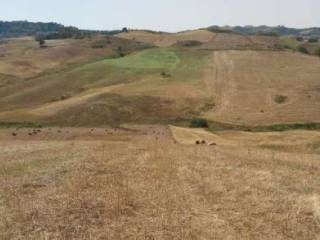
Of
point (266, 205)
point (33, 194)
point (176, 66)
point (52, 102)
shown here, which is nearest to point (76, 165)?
point (33, 194)

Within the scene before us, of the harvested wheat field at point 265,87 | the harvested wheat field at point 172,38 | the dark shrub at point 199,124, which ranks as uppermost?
the harvested wheat field at point 172,38

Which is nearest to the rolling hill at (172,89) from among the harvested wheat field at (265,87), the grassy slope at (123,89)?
the grassy slope at (123,89)

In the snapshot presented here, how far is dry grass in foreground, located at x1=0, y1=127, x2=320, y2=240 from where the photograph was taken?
60.1 ft

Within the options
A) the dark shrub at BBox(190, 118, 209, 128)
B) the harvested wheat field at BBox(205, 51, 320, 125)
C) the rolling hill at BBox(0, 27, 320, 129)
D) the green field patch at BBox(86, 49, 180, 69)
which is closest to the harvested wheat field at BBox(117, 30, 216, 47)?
the rolling hill at BBox(0, 27, 320, 129)

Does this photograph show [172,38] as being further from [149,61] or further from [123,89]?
[123,89]

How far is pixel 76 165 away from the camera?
2919 centimetres

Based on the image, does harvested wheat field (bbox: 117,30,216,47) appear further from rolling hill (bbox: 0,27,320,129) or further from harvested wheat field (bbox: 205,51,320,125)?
harvested wheat field (bbox: 205,51,320,125)

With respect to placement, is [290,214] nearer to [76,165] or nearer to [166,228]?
[166,228]

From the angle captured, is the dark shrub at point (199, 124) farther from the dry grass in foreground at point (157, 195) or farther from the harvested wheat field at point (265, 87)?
the dry grass in foreground at point (157, 195)

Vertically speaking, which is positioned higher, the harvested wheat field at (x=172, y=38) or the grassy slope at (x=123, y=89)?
the harvested wheat field at (x=172, y=38)

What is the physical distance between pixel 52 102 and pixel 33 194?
208 ft

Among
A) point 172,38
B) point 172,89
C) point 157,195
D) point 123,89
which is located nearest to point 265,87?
point 172,89

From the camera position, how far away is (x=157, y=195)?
22.6 metres

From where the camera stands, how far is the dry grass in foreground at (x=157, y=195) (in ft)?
60.1
